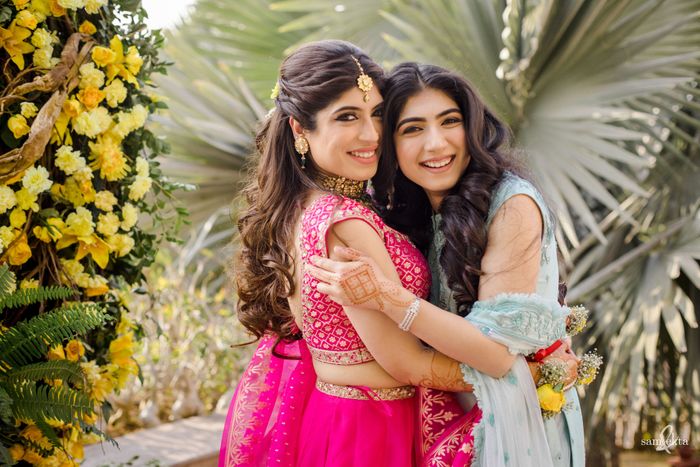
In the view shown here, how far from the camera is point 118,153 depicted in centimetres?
224

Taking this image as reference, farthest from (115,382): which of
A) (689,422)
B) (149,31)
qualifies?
(689,422)

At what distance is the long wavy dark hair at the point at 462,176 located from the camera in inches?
84.5

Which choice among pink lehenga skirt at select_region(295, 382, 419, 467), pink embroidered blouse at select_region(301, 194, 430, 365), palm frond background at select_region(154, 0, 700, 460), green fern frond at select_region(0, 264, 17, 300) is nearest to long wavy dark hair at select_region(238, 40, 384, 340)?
pink embroidered blouse at select_region(301, 194, 430, 365)

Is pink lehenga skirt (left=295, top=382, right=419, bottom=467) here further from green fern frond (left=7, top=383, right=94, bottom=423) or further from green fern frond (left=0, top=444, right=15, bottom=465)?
green fern frond (left=0, top=444, right=15, bottom=465)

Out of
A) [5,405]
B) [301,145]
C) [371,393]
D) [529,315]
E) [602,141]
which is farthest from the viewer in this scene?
[602,141]

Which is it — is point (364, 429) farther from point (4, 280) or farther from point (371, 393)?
point (4, 280)

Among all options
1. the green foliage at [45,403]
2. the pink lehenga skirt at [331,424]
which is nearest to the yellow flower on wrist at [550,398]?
the pink lehenga skirt at [331,424]

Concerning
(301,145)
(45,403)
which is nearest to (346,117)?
(301,145)

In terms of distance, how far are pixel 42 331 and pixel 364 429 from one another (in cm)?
87

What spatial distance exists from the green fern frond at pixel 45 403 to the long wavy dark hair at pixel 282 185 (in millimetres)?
629

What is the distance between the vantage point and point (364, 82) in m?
2.14

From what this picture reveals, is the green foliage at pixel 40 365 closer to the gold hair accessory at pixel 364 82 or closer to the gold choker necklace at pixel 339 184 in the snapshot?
the gold choker necklace at pixel 339 184

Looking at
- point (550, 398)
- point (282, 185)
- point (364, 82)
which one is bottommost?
point (550, 398)

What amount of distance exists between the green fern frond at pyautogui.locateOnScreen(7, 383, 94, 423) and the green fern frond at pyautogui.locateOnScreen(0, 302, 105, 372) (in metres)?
0.09
